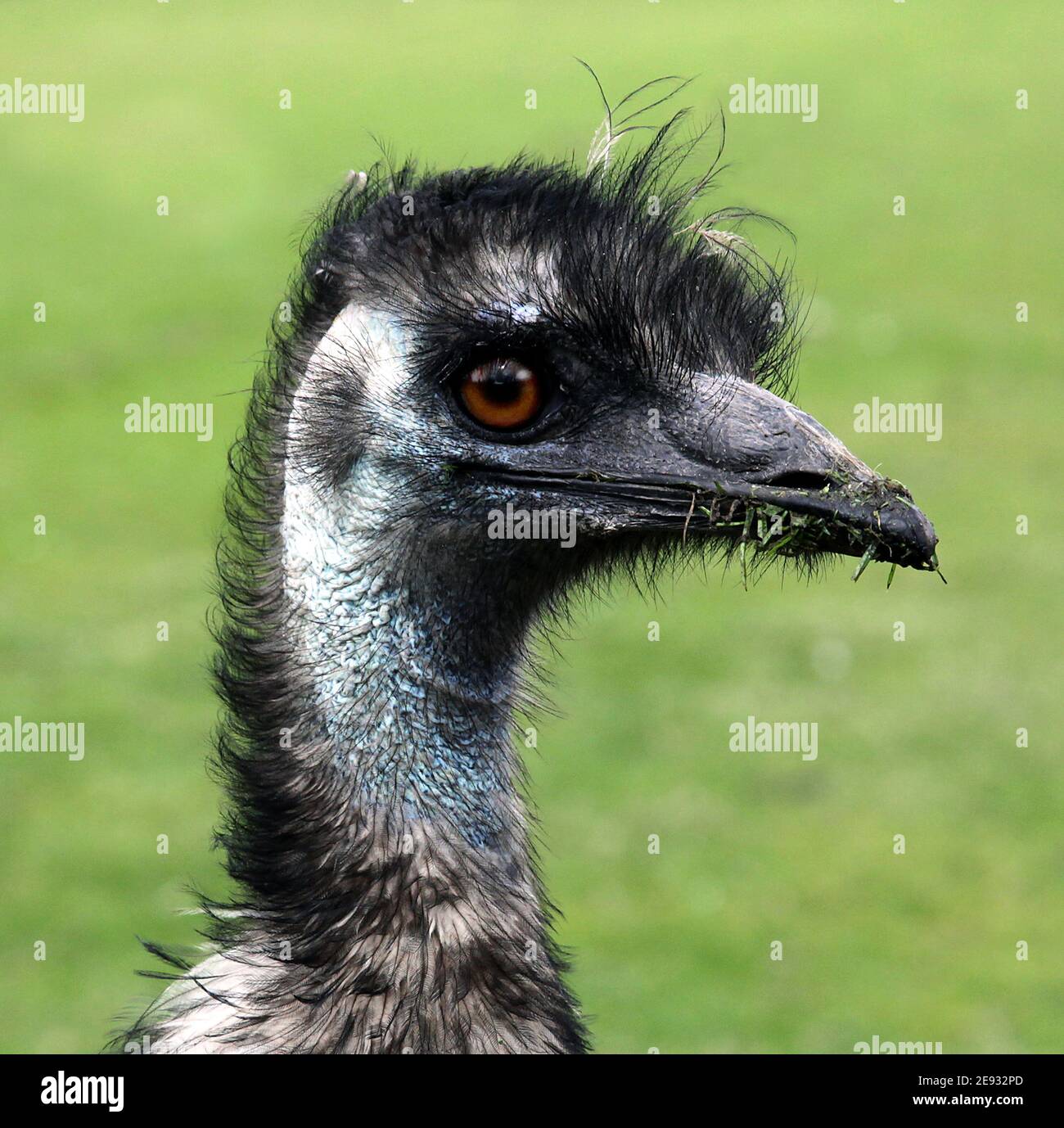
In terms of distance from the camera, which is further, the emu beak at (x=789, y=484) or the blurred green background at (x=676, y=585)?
the blurred green background at (x=676, y=585)

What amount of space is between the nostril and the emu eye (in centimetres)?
51

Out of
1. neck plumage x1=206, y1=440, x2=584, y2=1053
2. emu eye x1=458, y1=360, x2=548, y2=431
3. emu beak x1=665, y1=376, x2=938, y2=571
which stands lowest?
neck plumage x1=206, y1=440, x2=584, y2=1053

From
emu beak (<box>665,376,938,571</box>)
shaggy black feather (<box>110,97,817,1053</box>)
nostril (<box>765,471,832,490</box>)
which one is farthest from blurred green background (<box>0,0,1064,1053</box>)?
nostril (<box>765,471,832,490</box>)

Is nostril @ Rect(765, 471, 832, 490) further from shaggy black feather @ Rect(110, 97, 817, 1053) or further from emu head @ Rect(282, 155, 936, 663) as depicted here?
shaggy black feather @ Rect(110, 97, 817, 1053)

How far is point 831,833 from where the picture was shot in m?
9.24

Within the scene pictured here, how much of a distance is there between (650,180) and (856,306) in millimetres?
14033

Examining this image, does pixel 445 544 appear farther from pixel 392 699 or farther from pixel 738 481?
pixel 738 481

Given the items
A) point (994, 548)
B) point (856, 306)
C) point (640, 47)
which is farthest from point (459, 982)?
point (640, 47)

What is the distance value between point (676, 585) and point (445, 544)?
295 inches

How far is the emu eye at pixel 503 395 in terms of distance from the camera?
362 centimetres

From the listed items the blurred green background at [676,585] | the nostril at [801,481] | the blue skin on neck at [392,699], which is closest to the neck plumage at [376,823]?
the blue skin on neck at [392,699]

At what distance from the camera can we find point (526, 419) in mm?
3672

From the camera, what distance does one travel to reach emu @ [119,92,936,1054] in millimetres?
3562

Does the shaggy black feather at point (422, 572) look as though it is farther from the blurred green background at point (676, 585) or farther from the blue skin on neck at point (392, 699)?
the blurred green background at point (676, 585)
